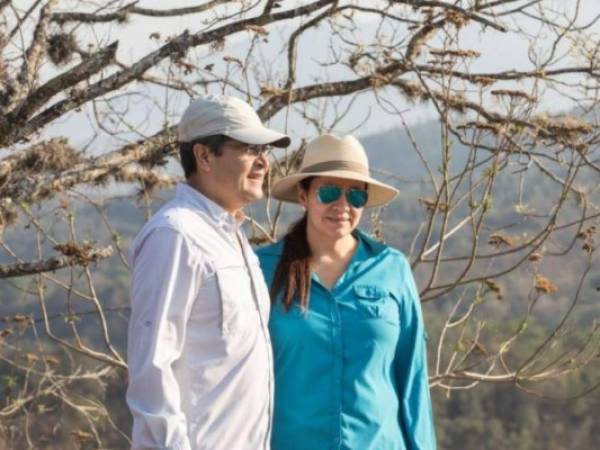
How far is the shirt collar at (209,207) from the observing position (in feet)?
8.41

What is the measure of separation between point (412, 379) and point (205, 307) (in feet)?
2.15

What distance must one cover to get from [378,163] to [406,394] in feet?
257

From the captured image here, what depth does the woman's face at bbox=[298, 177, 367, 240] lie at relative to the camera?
115 inches

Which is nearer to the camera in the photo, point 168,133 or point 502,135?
point 502,135

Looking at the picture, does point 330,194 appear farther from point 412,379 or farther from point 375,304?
point 412,379

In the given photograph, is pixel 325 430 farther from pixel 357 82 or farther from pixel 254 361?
pixel 357 82

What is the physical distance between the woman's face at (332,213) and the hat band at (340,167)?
0.09ft

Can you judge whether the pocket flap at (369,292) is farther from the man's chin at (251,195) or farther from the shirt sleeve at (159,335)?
the shirt sleeve at (159,335)

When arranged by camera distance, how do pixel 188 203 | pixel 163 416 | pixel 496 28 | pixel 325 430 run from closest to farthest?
pixel 163 416 < pixel 188 203 < pixel 325 430 < pixel 496 28

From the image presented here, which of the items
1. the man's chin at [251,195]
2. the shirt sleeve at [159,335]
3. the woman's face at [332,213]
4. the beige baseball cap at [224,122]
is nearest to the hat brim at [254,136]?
the beige baseball cap at [224,122]

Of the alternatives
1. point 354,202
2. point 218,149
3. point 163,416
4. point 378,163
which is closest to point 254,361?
point 163,416

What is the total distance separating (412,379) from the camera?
2.90 m

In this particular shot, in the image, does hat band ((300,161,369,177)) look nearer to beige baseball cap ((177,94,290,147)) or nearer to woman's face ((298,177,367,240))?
woman's face ((298,177,367,240))

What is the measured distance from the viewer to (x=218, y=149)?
2564 millimetres
